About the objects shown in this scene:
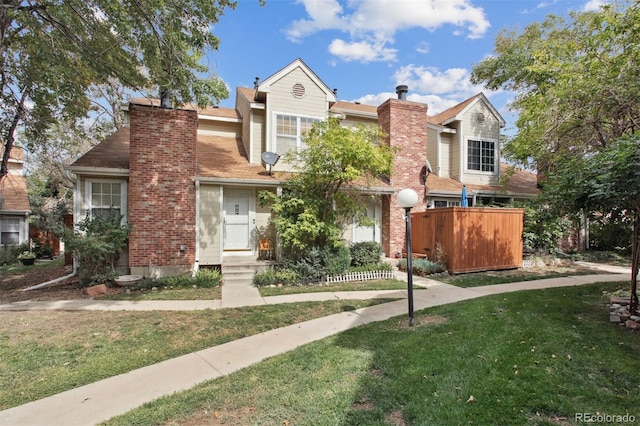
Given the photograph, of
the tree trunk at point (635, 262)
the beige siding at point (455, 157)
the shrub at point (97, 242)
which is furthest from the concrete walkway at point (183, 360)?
the beige siding at point (455, 157)

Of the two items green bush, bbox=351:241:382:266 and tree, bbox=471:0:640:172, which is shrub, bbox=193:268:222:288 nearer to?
green bush, bbox=351:241:382:266

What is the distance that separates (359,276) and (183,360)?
6274 millimetres

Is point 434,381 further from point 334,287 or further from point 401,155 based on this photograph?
point 401,155

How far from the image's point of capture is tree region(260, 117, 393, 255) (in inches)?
360

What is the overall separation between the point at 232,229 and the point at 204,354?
6930 mm

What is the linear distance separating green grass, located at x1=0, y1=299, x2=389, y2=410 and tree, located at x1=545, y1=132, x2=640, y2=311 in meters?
4.12

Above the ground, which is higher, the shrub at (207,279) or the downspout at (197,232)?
the downspout at (197,232)

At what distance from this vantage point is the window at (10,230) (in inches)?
696

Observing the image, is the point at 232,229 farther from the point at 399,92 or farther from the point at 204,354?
the point at 399,92

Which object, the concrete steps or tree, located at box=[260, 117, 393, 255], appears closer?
the concrete steps

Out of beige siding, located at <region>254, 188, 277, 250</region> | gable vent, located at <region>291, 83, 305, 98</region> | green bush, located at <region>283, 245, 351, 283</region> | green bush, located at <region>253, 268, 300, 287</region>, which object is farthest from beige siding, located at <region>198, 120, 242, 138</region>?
green bush, located at <region>253, 268, 300, 287</region>

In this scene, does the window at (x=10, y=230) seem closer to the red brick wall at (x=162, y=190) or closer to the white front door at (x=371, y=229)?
the red brick wall at (x=162, y=190)

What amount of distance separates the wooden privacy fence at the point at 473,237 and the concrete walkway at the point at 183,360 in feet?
7.98

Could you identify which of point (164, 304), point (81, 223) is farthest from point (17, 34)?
point (164, 304)
